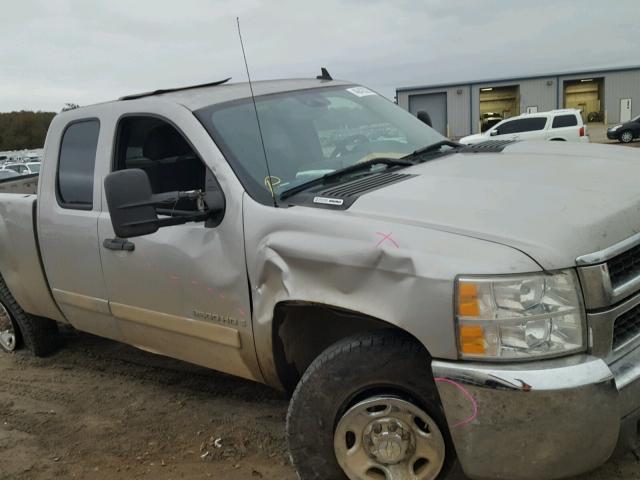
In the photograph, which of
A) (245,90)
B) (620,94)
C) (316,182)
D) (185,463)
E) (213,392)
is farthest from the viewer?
(620,94)

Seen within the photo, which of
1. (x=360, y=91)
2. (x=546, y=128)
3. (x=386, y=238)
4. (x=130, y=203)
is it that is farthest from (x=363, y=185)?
(x=546, y=128)

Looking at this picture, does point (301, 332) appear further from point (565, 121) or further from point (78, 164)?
point (565, 121)

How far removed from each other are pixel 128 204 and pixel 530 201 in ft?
5.43

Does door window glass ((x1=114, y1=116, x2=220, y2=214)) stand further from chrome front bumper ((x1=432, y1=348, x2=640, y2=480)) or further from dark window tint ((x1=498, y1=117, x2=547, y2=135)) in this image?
dark window tint ((x1=498, y1=117, x2=547, y2=135))

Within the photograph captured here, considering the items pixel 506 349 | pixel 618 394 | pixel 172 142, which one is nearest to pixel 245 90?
pixel 172 142

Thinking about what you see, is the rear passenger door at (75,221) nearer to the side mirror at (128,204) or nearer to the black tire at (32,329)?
the black tire at (32,329)

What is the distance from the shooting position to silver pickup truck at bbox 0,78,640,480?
2.02 m

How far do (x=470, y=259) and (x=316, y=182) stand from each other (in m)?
1.10

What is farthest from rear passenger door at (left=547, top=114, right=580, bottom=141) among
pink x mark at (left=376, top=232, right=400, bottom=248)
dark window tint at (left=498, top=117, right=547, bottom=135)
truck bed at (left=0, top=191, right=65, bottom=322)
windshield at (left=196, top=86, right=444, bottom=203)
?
pink x mark at (left=376, top=232, right=400, bottom=248)

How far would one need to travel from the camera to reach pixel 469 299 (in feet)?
6.65

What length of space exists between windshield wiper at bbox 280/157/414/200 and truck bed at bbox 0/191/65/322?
2254mm

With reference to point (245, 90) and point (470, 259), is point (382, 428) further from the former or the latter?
point (245, 90)

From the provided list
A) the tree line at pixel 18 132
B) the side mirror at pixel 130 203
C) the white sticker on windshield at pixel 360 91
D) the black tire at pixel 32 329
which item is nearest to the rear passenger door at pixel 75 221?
the black tire at pixel 32 329

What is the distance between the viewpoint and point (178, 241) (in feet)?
10.1
